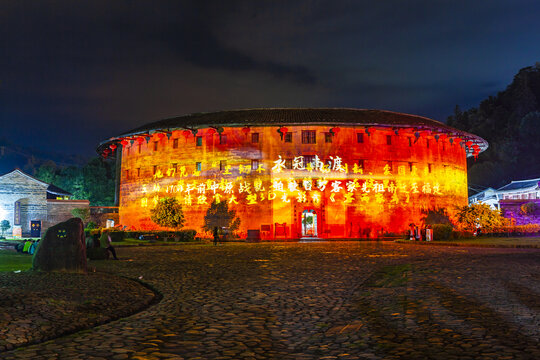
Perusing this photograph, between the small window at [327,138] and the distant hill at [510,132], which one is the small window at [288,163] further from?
the distant hill at [510,132]

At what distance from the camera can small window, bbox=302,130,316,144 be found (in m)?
35.2

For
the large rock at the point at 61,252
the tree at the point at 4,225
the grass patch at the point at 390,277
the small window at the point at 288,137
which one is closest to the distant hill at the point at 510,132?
the small window at the point at 288,137

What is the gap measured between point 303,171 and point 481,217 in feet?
41.0

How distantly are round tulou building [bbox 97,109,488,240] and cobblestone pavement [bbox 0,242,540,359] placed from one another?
24.1 meters

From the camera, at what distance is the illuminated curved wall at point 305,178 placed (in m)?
34.3

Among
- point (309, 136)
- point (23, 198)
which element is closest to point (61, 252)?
point (309, 136)

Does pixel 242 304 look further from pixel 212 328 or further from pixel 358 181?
pixel 358 181

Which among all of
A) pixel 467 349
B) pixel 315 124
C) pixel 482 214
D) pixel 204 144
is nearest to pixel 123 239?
pixel 204 144

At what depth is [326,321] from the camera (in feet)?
19.1

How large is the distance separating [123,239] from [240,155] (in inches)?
402

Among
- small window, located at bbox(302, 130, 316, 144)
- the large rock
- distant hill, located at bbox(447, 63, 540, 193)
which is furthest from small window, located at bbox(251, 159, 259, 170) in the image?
distant hill, located at bbox(447, 63, 540, 193)

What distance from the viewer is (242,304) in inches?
273

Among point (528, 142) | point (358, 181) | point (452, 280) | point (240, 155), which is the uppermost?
point (528, 142)

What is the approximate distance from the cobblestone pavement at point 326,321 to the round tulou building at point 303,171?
24.1 m
